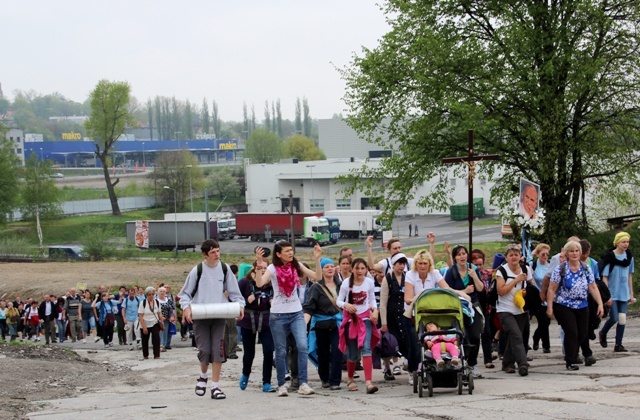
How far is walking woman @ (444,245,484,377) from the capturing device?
1316cm

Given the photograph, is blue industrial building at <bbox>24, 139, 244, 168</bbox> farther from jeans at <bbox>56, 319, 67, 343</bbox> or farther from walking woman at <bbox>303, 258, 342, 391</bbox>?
walking woman at <bbox>303, 258, 342, 391</bbox>

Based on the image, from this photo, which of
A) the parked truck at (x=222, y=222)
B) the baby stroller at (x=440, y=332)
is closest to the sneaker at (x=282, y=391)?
the baby stroller at (x=440, y=332)

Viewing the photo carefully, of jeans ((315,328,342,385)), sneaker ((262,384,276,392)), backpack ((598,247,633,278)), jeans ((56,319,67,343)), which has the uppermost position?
backpack ((598,247,633,278))

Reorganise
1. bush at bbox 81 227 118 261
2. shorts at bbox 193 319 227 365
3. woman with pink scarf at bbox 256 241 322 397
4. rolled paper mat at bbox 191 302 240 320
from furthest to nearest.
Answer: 1. bush at bbox 81 227 118 261
2. woman with pink scarf at bbox 256 241 322 397
3. shorts at bbox 193 319 227 365
4. rolled paper mat at bbox 191 302 240 320

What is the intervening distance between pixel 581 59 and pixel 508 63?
7.54 ft

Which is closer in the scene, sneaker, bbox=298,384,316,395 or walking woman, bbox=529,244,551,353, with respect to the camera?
sneaker, bbox=298,384,316,395

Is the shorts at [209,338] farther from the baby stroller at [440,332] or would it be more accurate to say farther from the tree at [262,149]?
the tree at [262,149]

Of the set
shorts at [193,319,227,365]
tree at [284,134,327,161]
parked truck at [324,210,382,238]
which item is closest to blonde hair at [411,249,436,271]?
shorts at [193,319,227,365]

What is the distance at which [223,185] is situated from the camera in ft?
425

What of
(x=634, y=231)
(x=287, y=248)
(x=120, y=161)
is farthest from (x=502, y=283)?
(x=120, y=161)

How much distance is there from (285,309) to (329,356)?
4.51 ft

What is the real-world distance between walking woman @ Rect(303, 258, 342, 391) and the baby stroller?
4.21 feet

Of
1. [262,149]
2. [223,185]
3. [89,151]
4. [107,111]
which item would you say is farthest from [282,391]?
[89,151]

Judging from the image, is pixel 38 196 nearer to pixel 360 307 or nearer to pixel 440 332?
pixel 360 307
